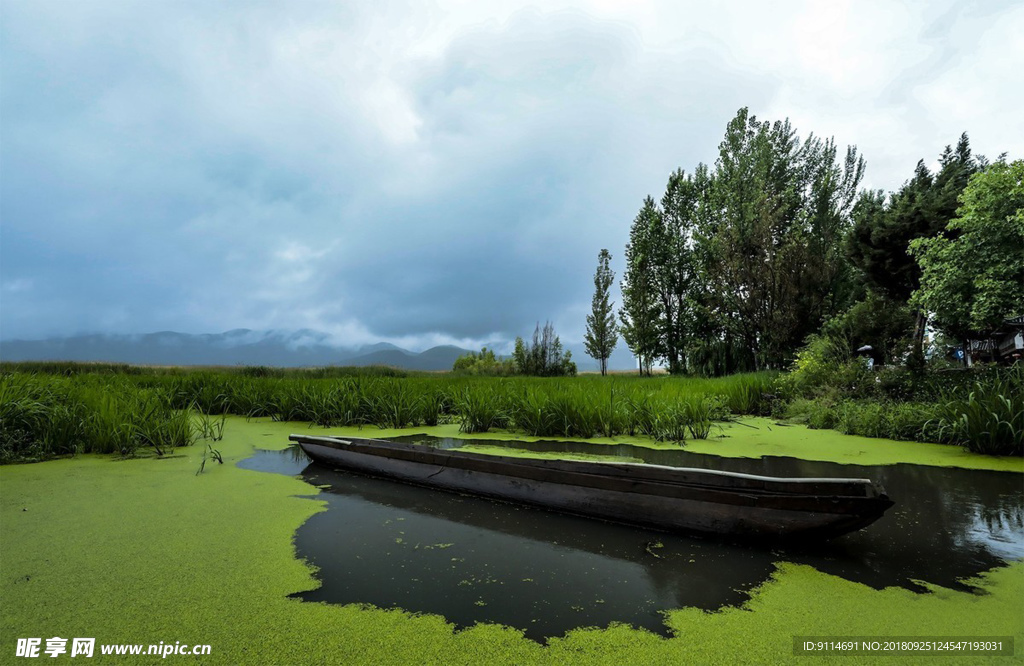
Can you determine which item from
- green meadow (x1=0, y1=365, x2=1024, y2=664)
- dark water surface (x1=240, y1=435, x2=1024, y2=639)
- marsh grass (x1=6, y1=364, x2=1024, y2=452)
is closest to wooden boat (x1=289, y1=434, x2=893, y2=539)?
dark water surface (x1=240, y1=435, x2=1024, y2=639)

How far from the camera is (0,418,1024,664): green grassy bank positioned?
4.98 feet

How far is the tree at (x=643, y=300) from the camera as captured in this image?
73.8 ft

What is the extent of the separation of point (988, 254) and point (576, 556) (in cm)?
1054

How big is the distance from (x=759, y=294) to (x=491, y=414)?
13.3m

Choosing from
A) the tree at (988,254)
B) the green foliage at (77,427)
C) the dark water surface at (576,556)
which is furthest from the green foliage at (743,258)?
the green foliage at (77,427)

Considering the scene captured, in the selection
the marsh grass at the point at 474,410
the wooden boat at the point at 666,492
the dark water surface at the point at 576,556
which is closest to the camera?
the dark water surface at the point at 576,556

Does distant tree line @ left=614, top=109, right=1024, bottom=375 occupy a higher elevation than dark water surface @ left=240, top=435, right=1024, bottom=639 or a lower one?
higher

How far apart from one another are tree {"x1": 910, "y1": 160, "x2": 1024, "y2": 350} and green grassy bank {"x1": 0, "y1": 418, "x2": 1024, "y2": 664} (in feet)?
28.4

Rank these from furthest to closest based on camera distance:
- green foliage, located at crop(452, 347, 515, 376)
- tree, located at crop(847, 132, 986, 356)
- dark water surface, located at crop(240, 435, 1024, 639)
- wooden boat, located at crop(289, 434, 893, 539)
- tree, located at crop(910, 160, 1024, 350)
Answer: green foliage, located at crop(452, 347, 515, 376)
tree, located at crop(847, 132, 986, 356)
tree, located at crop(910, 160, 1024, 350)
wooden boat, located at crop(289, 434, 893, 539)
dark water surface, located at crop(240, 435, 1024, 639)

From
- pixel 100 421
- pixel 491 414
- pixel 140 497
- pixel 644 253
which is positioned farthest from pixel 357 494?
pixel 644 253

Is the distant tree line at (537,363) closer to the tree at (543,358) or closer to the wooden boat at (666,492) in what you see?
the tree at (543,358)

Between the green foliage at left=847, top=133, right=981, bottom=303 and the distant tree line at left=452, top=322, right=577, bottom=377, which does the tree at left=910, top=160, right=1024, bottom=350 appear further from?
the distant tree line at left=452, top=322, right=577, bottom=377

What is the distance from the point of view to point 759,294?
51.7 ft

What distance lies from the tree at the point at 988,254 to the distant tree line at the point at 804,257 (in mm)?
23
